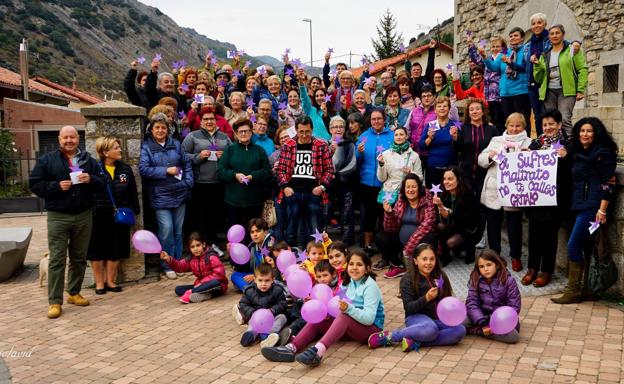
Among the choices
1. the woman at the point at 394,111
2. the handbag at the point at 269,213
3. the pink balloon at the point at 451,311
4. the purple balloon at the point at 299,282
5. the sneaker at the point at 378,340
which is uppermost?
the woman at the point at 394,111

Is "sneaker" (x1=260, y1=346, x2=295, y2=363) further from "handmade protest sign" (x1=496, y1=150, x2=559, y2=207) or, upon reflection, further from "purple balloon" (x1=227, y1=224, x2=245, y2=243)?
"handmade protest sign" (x1=496, y1=150, x2=559, y2=207)

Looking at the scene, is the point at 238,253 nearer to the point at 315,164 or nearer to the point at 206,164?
the point at 315,164

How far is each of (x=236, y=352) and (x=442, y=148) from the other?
3.99 meters

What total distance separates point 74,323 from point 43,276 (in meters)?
2.21

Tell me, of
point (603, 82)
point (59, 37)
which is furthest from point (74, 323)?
point (59, 37)

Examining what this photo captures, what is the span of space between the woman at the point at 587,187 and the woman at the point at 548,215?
0.72ft

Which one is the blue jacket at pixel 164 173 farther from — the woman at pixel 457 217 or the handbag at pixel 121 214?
the woman at pixel 457 217

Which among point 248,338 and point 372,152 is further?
point 372,152

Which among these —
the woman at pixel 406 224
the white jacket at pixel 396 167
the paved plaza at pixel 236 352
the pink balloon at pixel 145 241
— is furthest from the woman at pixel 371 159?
the pink balloon at pixel 145 241

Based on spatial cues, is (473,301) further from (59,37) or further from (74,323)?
(59,37)

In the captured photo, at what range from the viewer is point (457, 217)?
24.4 ft

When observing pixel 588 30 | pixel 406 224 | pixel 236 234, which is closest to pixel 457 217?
pixel 406 224

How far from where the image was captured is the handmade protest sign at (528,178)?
6.55 metres

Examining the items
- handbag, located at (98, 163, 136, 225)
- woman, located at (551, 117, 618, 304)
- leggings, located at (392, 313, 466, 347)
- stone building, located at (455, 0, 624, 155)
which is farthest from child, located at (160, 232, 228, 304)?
stone building, located at (455, 0, 624, 155)
